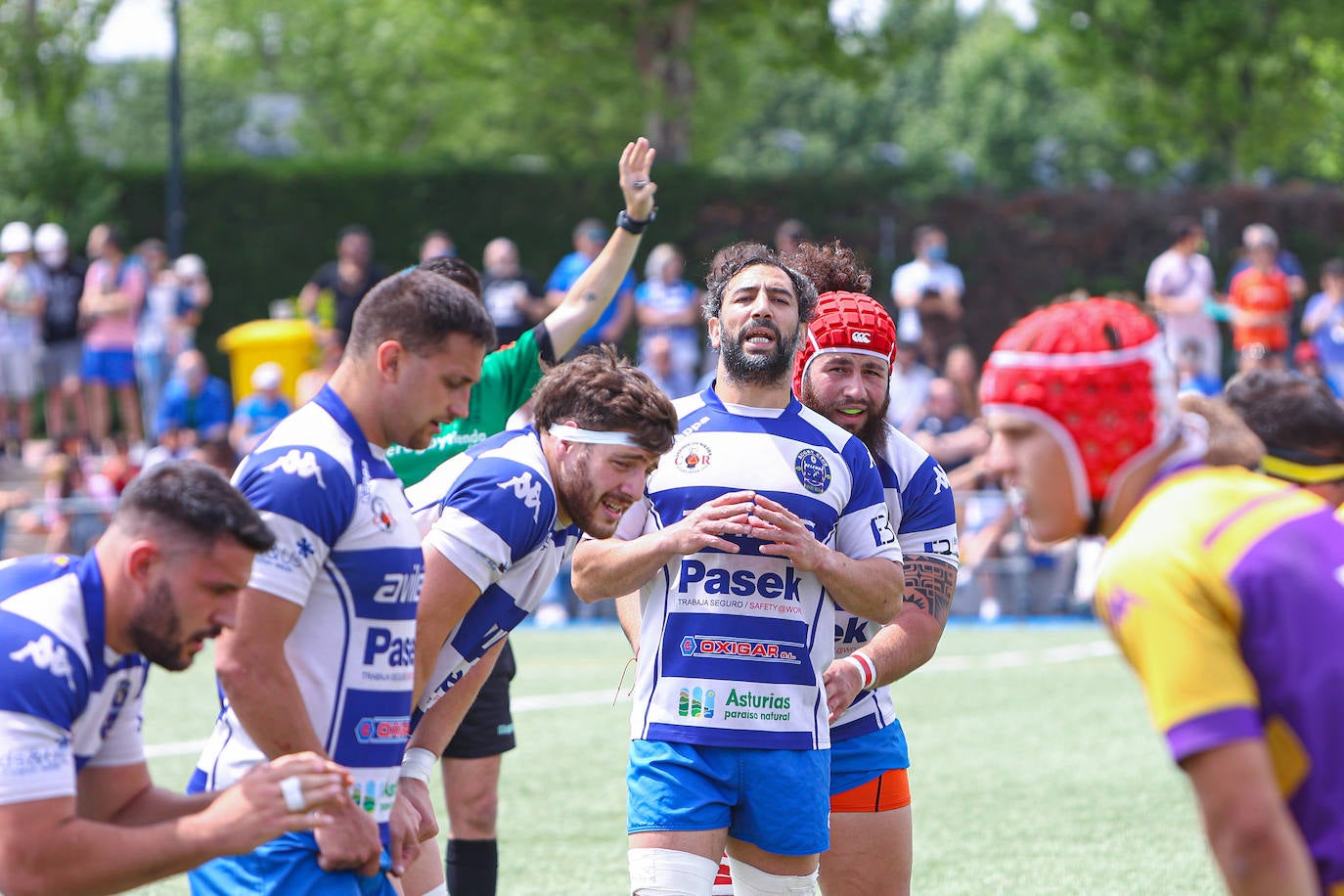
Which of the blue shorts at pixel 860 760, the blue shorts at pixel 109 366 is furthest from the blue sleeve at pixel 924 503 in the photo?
the blue shorts at pixel 109 366

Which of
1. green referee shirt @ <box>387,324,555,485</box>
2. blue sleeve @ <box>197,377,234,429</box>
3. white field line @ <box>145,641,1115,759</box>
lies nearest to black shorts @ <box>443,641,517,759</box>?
green referee shirt @ <box>387,324,555,485</box>

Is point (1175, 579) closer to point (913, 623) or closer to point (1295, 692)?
point (1295, 692)

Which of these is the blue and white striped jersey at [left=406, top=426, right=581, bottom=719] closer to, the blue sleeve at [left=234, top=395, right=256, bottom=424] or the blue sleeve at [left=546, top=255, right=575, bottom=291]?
the blue sleeve at [left=546, top=255, right=575, bottom=291]

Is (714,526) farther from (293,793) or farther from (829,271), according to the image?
(293,793)

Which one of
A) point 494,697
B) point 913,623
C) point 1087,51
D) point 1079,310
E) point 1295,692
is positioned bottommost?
point 494,697

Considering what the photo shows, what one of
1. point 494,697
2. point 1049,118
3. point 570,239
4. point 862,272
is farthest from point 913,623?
point 1049,118

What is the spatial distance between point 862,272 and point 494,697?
2.16 meters

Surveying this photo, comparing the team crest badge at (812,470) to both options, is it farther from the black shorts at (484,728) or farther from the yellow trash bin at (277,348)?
the yellow trash bin at (277,348)

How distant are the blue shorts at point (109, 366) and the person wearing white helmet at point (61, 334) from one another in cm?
20

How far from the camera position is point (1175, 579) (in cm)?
271

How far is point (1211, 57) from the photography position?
111 feet

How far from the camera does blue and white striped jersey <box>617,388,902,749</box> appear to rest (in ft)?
15.9

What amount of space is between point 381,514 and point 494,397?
269cm

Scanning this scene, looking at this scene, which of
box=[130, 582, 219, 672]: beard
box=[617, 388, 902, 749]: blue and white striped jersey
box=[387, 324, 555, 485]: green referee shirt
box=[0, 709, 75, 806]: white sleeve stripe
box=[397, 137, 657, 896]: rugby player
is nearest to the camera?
box=[0, 709, 75, 806]: white sleeve stripe
